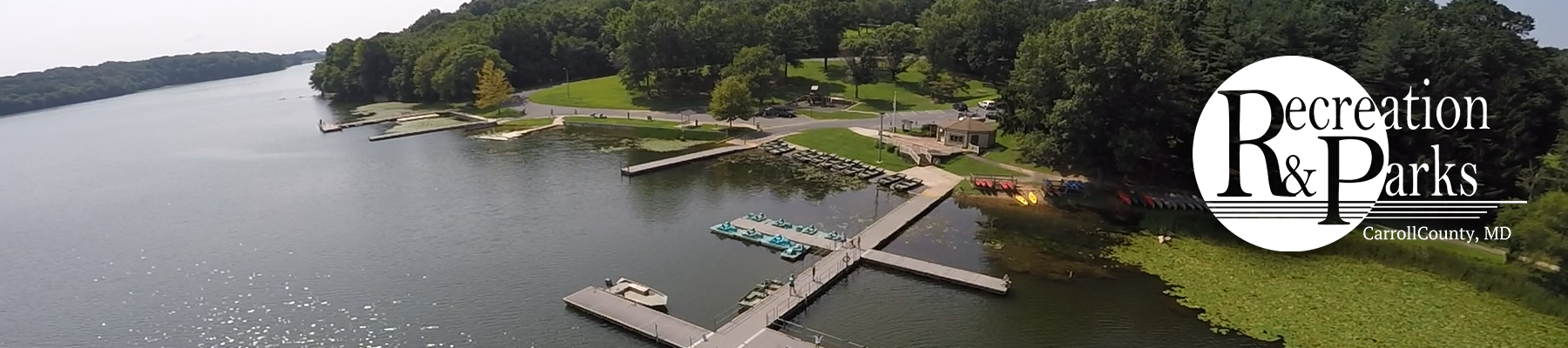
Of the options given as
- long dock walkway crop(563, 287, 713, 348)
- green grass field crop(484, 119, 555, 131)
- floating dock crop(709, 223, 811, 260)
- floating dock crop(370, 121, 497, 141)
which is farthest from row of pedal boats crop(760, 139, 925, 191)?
floating dock crop(370, 121, 497, 141)

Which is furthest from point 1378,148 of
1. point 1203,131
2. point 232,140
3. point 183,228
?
point 232,140

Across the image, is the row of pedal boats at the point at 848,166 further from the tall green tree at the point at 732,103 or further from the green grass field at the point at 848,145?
the tall green tree at the point at 732,103

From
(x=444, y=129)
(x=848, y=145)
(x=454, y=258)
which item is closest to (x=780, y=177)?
(x=848, y=145)

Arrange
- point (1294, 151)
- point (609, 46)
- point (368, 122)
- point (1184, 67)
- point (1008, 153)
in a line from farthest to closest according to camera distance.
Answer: point (609, 46) → point (368, 122) → point (1008, 153) → point (1184, 67) → point (1294, 151)

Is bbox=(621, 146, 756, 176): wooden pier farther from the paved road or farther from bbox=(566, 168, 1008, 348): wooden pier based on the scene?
bbox=(566, 168, 1008, 348): wooden pier

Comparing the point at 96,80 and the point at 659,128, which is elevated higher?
the point at 96,80

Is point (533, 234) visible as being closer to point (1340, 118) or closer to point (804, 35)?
point (1340, 118)

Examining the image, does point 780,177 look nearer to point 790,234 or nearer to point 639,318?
point 790,234

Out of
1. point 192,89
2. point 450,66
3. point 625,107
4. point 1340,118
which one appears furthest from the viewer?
point 192,89
